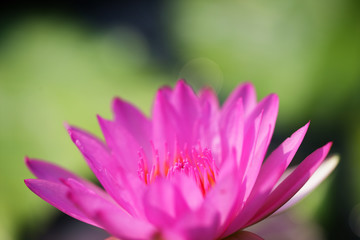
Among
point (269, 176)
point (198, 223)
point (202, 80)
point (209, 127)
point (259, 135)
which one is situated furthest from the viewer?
point (202, 80)

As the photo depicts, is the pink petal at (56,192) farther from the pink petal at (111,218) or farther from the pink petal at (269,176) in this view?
the pink petal at (269,176)

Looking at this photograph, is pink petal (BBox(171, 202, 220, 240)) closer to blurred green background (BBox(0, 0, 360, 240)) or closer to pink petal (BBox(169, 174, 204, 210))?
pink petal (BBox(169, 174, 204, 210))

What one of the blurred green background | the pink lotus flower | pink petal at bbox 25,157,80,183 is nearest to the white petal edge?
the pink lotus flower

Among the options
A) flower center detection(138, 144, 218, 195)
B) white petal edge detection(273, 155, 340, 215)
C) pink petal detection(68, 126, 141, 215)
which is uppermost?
pink petal detection(68, 126, 141, 215)

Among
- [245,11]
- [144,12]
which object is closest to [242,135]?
[245,11]

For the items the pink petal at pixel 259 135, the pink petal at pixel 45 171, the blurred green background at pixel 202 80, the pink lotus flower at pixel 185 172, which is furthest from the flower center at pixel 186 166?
the blurred green background at pixel 202 80

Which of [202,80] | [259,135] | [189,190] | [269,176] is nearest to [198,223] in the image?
[189,190]

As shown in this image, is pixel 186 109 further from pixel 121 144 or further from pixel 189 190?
pixel 189 190
